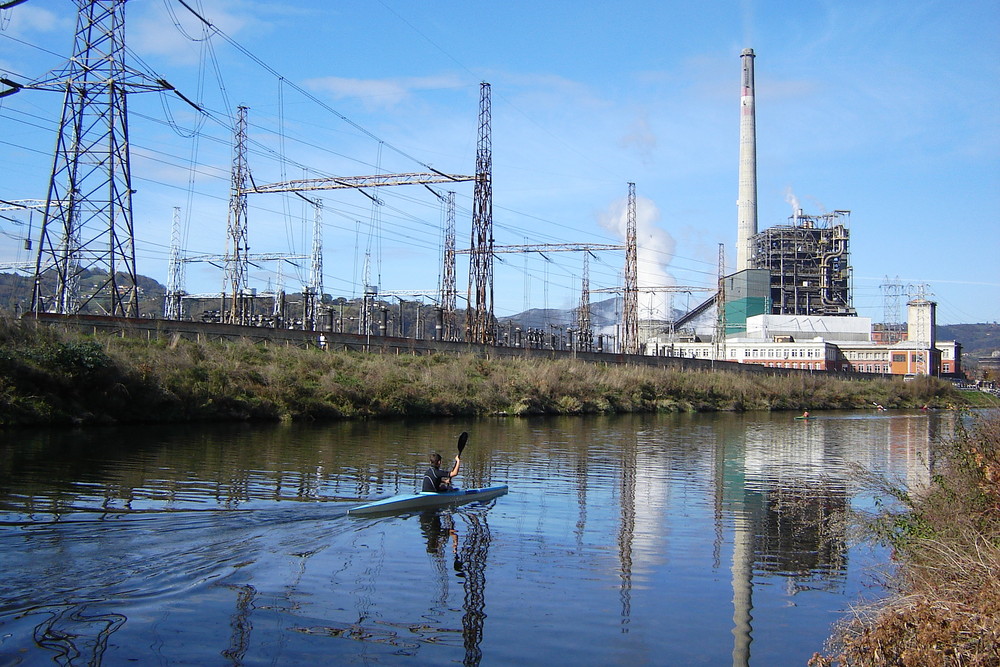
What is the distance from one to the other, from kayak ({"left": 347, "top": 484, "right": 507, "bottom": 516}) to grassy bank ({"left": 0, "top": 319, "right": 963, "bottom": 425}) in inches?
392

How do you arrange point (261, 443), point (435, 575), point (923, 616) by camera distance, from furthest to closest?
1. point (261, 443)
2. point (435, 575)
3. point (923, 616)

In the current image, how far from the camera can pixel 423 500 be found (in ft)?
58.9

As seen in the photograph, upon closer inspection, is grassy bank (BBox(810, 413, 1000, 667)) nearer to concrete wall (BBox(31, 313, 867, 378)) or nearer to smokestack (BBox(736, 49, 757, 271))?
concrete wall (BBox(31, 313, 867, 378))

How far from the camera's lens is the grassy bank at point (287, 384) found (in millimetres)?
31281

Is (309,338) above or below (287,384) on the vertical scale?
above

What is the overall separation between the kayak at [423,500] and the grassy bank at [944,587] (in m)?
8.89

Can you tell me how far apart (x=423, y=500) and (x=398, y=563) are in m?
4.42

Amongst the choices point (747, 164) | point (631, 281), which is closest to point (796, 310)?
point (747, 164)

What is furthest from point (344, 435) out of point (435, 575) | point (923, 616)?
point (923, 616)

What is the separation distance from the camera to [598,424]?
47469 mm

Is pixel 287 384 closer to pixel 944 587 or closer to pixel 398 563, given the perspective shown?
pixel 398 563

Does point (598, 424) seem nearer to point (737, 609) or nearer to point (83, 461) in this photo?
point (83, 461)

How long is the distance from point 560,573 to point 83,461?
14870 mm

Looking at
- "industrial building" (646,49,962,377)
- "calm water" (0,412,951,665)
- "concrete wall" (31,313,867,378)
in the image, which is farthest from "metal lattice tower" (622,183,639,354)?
"calm water" (0,412,951,665)
